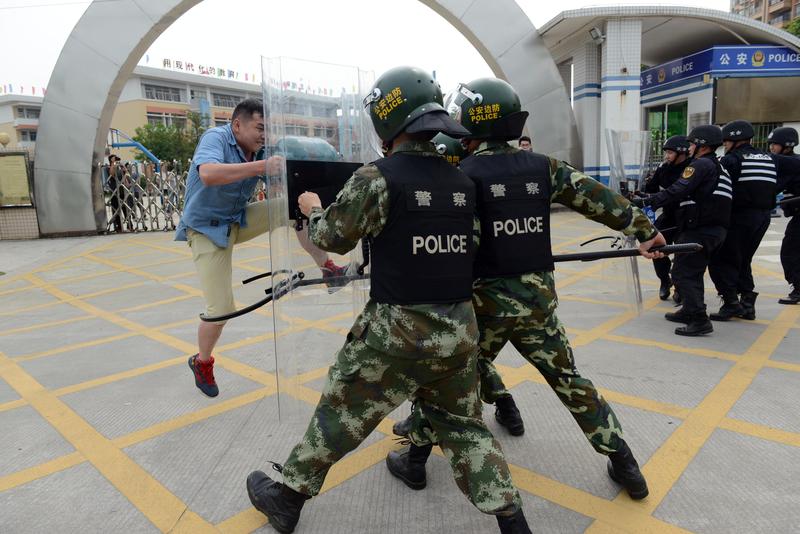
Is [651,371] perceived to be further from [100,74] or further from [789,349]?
[100,74]

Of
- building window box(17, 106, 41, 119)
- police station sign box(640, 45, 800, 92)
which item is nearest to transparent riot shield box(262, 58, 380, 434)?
police station sign box(640, 45, 800, 92)

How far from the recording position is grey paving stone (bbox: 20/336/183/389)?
12.8 feet

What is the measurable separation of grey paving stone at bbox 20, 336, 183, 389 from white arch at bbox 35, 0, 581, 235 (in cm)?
833

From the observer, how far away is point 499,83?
2412mm

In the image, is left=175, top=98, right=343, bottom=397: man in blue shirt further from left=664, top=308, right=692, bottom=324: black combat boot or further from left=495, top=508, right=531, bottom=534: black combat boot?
left=664, top=308, right=692, bottom=324: black combat boot

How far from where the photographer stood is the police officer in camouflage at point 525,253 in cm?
223

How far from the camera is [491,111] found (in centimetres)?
236

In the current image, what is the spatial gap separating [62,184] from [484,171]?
11.8m

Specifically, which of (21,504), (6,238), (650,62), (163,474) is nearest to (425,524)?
(163,474)

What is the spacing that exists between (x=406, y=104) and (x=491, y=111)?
564mm

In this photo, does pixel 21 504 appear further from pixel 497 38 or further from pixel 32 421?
pixel 497 38

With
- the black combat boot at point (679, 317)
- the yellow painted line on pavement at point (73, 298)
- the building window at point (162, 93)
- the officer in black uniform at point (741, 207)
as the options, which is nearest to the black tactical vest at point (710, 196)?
the officer in black uniform at point (741, 207)

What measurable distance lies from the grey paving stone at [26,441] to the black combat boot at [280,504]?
1358mm

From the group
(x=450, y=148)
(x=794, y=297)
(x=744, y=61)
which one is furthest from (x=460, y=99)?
(x=744, y=61)
